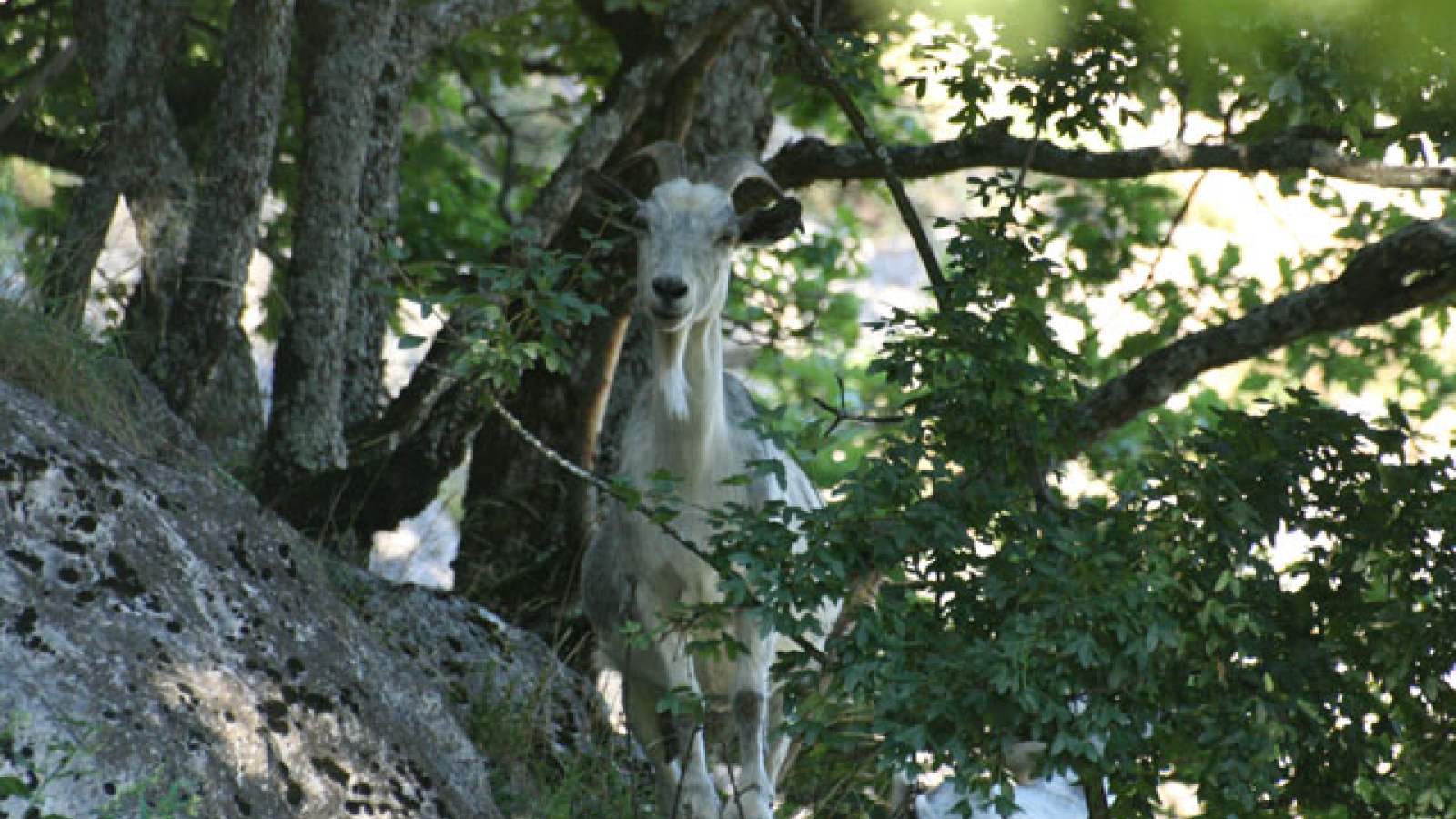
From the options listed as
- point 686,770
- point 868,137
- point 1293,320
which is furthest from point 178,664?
point 1293,320

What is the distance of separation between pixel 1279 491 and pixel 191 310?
4.84 meters

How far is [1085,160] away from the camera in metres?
7.91

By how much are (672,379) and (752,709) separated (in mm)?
1328

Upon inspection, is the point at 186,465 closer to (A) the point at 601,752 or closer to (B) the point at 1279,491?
(A) the point at 601,752

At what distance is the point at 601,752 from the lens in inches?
298

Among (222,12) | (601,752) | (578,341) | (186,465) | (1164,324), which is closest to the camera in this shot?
(186,465)

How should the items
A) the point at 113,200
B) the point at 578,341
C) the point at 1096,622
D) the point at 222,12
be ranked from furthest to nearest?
the point at 222,12 → the point at 578,341 → the point at 113,200 → the point at 1096,622

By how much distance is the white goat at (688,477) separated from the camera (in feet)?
22.0

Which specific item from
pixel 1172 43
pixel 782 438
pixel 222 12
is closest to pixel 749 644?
pixel 782 438

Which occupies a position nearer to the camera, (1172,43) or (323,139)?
(1172,43)

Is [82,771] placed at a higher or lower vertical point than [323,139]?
lower

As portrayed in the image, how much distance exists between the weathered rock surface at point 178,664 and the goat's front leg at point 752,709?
3.47ft

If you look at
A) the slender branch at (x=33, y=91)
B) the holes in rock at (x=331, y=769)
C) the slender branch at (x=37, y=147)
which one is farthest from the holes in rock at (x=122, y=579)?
the slender branch at (x=37, y=147)

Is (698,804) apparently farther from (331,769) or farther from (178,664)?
(178,664)
